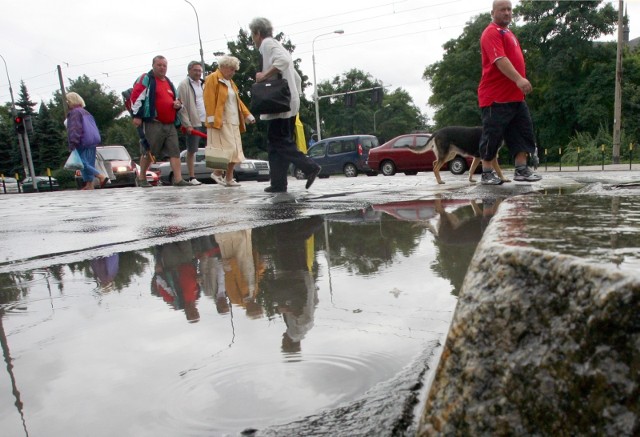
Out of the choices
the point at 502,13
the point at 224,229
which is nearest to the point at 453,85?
the point at 502,13

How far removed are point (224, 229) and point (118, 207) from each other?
2.75m

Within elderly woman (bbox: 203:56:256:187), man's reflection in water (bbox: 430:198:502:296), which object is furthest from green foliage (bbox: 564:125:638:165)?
man's reflection in water (bbox: 430:198:502:296)

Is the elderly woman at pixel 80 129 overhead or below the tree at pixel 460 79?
below

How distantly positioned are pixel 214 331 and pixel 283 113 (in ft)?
16.9

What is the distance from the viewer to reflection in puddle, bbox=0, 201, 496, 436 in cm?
123

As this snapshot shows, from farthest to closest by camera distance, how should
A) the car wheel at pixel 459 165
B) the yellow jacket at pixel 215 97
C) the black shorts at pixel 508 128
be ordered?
the car wheel at pixel 459 165 → the yellow jacket at pixel 215 97 → the black shorts at pixel 508 128

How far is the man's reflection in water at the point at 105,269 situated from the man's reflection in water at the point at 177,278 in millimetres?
185

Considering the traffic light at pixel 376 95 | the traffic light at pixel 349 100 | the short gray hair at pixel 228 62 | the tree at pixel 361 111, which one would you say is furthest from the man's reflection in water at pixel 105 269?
the tree at pixel 361 111

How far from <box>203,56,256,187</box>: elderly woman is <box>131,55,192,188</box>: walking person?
3.12 feet

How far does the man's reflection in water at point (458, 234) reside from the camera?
7.39 ft

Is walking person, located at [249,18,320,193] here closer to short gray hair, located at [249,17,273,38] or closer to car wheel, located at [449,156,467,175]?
short gray hair, located at [249,17,273,38]

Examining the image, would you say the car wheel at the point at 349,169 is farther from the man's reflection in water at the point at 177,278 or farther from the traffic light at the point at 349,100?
the man's reflection in water at the point at 177,278

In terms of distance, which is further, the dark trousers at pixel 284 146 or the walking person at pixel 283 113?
the dark trousers at pixel 284 146

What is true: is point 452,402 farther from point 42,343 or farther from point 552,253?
point 42,343
